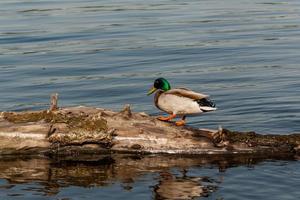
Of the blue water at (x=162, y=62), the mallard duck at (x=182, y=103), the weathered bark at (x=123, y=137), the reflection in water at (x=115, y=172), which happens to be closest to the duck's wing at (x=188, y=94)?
the mallard duck at (x=182, y=103)

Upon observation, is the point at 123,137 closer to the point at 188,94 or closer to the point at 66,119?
the point at 66,119

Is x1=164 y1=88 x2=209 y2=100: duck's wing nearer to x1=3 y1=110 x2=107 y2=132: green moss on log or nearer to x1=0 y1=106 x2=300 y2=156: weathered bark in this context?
x1=0 y1=106 x2=300 y2=156: weathered bark

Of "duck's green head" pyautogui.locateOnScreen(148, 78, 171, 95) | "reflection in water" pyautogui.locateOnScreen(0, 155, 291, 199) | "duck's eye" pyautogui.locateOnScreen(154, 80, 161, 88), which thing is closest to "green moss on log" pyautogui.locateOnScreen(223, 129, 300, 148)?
"reflection in water" pyautogui.locateOnScreen(0, 155, 291, 199)

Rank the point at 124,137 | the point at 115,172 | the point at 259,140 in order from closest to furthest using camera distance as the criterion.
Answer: the point at 115,172 → the point at 124,137 → the point at 259,140

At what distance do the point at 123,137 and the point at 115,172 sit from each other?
0.53 m

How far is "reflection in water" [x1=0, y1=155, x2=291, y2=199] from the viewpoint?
397 inches

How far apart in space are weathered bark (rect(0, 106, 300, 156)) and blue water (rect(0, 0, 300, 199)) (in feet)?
1.34

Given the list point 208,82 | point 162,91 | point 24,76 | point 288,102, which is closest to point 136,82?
point 208,82

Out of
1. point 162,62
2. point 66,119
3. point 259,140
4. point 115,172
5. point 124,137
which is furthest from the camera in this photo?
point 162,62

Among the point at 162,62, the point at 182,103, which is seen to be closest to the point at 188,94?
the point at 182,103

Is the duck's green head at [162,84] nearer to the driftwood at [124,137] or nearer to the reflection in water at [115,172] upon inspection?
the driftwood at [124,137]

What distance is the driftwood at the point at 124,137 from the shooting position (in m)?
11.1

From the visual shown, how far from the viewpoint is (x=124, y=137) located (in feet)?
36.5

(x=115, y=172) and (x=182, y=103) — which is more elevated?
(x=182, y=103)
